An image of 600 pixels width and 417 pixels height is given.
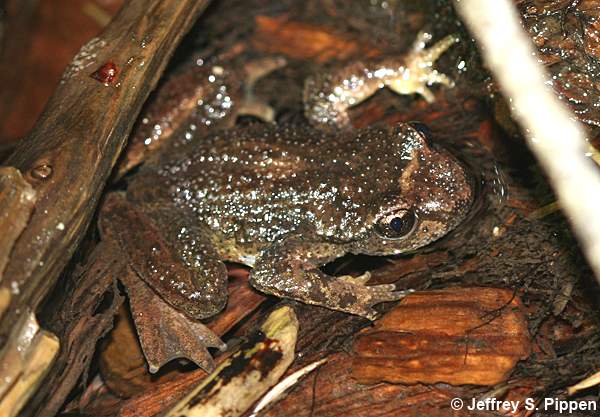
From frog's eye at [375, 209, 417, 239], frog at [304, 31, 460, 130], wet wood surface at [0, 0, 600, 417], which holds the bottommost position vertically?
wet wood surface at [0, 0, 600, 417]

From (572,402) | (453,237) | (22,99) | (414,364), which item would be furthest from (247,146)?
(22,99)

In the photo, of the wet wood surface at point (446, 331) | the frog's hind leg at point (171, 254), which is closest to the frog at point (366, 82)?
the wet wood surface at point (446, 331)

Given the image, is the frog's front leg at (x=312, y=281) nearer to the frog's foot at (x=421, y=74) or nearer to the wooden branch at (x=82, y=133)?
the wooden branch at (x=82, y=133)

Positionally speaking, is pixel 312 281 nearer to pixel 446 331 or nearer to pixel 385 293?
pixel 385 293

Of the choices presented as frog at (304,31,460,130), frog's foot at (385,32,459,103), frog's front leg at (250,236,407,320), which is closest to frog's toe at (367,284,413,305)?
frog's front leg at (250,236,407,320)

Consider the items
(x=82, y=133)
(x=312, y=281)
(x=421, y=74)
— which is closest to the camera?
(x=82, y=133)

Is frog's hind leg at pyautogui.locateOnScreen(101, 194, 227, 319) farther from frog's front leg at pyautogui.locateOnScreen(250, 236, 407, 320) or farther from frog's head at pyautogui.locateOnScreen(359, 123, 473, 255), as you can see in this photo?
frog's head at pyautogui.locateOnScreen(359, 123, 473, 255)

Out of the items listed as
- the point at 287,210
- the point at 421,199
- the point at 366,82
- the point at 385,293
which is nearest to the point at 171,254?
the point at 287,210

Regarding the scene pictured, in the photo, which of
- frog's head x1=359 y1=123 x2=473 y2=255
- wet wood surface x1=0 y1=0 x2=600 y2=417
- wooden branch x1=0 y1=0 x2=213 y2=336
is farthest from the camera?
frog's head x1=359 y1=123 x2=473 y2=255
